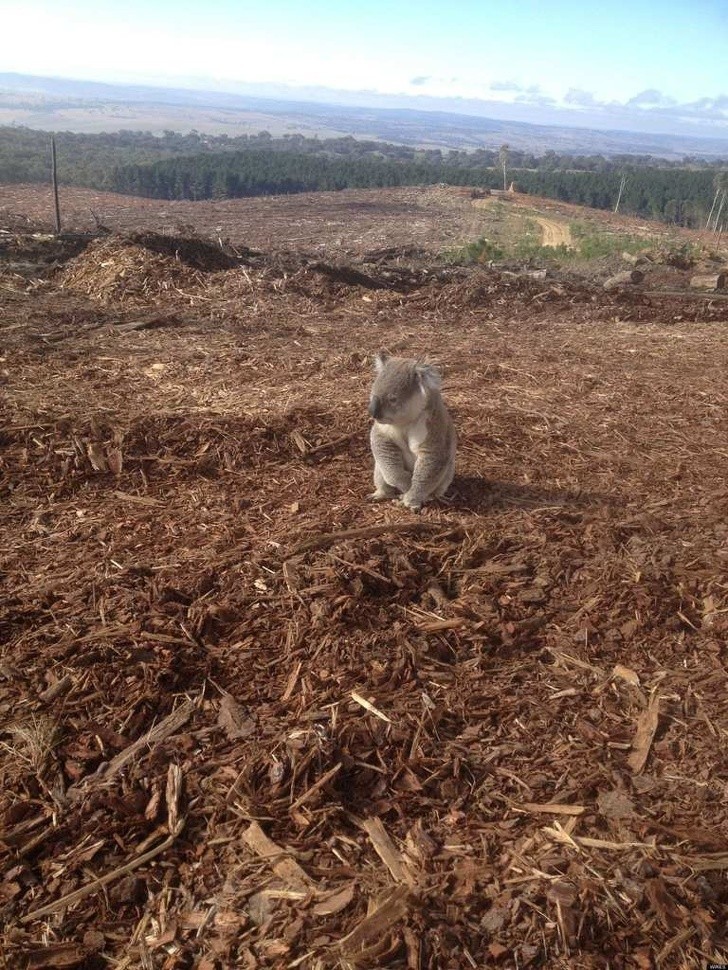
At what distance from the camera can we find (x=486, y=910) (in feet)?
9.42

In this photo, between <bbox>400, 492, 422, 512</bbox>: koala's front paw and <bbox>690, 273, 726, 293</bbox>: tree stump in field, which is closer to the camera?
<bbox>400, 492, 422, 512</bbox>: koala's front paw

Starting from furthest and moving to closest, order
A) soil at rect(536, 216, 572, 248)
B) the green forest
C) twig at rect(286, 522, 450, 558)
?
the green forest → soil at rect(536, 216, 572, 248) → twig at rect(286, 522, 450, 558)

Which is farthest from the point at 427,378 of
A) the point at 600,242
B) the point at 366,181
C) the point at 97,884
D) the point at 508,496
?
the point at 366,181

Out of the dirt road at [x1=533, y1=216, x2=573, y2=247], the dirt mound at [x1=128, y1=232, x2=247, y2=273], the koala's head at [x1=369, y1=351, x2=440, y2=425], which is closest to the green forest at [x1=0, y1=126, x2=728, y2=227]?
the dirt road at [x1=533, y1=216, x2=573, y2=247]

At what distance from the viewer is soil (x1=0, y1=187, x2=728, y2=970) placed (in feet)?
9.46

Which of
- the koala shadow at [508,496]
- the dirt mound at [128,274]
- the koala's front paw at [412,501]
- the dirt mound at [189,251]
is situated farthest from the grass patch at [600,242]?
the koala's front paw at [412,501]

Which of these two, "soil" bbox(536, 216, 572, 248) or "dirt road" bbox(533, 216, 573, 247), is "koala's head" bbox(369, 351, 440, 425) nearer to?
"soil" bbox(536, 216, 572, 248)

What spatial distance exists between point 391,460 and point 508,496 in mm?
1151

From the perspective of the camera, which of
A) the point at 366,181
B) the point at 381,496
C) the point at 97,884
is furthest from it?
the point at 366,181

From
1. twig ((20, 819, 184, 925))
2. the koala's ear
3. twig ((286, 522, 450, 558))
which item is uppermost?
the koala's ear

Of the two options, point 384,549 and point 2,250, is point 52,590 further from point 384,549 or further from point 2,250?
point 2,250

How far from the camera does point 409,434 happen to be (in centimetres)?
575

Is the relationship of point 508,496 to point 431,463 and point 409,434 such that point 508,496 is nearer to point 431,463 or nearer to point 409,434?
point 431,463

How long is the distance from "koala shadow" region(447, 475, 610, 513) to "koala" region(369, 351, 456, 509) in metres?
0.24
